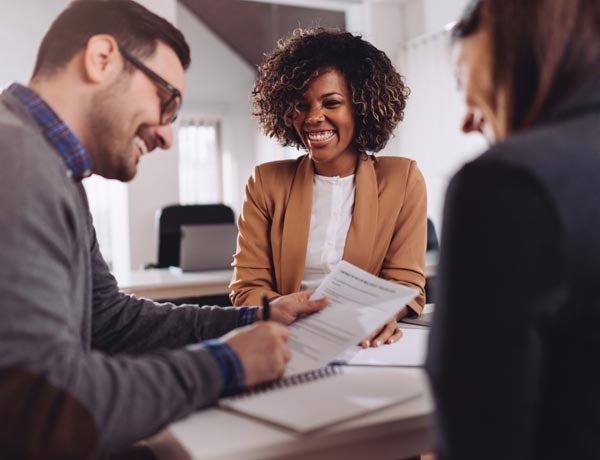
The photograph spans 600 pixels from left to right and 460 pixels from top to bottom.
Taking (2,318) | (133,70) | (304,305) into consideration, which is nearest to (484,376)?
(2,318)

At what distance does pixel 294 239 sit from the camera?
1913 mm

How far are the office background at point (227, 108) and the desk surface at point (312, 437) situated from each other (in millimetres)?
2220

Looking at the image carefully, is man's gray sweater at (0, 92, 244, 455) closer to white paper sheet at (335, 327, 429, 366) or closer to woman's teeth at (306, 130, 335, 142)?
white paper sheet at (335, 327, 429, 366)

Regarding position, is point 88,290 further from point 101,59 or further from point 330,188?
point 330,188

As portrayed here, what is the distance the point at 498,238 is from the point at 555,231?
57mm

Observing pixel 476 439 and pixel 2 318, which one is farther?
pixel 2 318

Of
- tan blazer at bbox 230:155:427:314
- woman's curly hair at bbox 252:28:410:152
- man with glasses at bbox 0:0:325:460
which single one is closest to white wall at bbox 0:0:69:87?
woman's curly hair at bbox 252:28:410:152

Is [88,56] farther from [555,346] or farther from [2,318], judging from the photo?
[555,346]

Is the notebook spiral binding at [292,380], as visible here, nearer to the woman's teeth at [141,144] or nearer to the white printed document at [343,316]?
the white printed document at [343,316]

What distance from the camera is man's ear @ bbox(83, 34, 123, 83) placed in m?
1.11

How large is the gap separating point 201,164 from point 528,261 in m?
8.44

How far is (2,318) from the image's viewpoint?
2.63 ft

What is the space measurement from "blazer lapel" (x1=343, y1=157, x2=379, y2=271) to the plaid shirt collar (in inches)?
38.6

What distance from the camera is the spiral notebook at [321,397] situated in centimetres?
94
